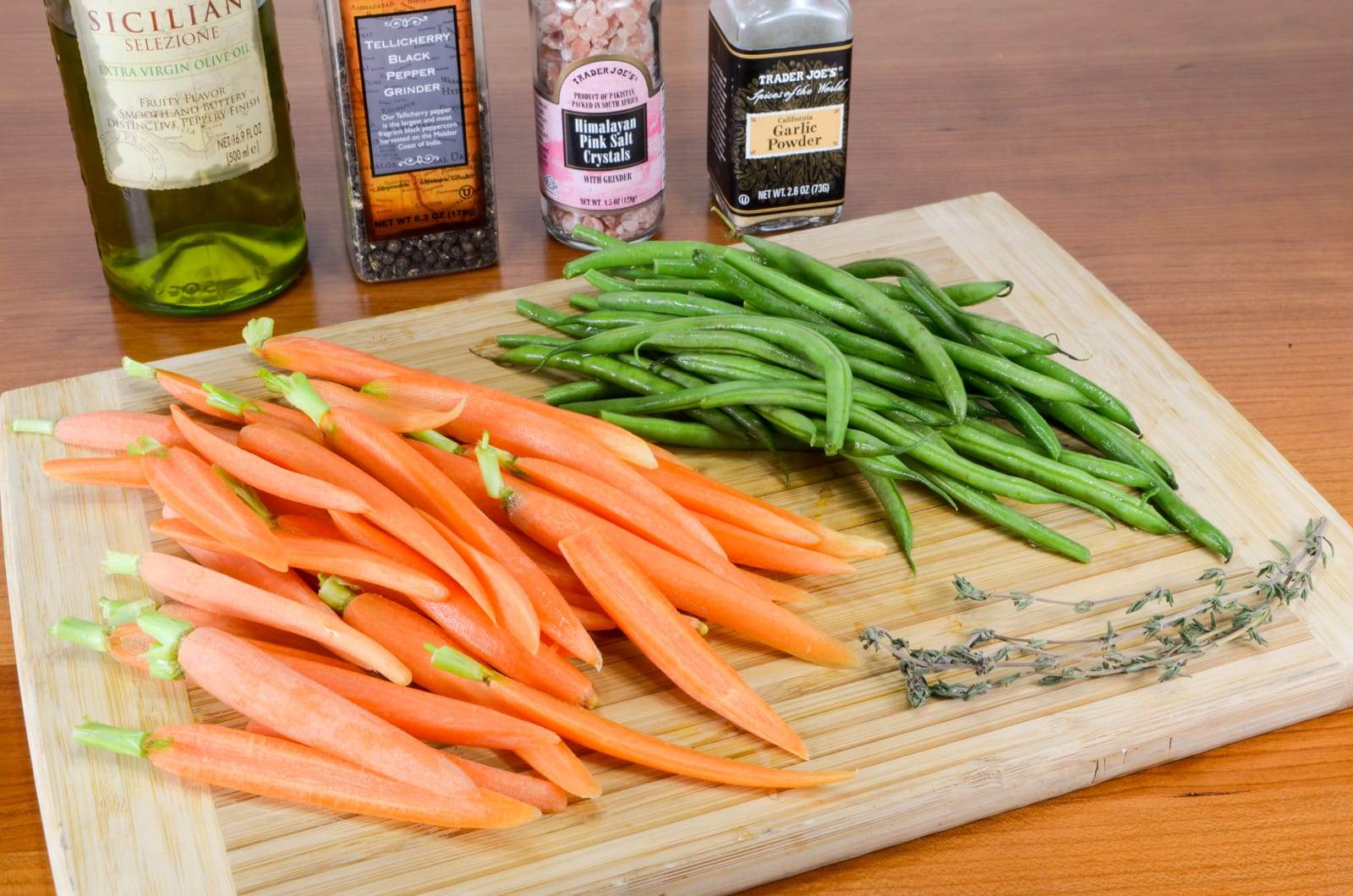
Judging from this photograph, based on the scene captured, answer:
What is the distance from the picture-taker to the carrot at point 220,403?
5.81 ft

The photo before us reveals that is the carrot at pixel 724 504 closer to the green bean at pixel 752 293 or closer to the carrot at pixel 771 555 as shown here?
the carrot at pixel 771 555

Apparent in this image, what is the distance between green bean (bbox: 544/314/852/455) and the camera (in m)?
1.81

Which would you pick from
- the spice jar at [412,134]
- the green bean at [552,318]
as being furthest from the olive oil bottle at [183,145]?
the green bean at [552,318]

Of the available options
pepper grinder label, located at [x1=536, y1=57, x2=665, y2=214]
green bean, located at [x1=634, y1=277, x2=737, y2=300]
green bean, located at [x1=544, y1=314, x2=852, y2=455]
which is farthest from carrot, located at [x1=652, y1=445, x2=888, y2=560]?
pepper grinder label, located at [x1=536, y1=57, x2=665, y2=214]

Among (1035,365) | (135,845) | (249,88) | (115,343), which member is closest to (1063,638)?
(1035,365)

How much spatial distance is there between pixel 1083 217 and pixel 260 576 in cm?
173

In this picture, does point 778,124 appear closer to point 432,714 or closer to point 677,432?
point 677,432

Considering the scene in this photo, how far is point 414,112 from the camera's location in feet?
7.13

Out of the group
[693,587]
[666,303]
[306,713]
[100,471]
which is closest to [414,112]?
[666,303]

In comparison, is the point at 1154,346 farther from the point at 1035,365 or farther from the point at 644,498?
the point at 644,498

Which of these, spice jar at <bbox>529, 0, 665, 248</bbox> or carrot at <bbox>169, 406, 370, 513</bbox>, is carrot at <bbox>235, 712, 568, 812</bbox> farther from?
spice jar at <bbox>529, 0, 665, 248</bbox>

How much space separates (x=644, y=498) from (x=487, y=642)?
0.95 ft

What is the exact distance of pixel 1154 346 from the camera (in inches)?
84.9

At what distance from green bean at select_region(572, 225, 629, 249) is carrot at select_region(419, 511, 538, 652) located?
74 cm
